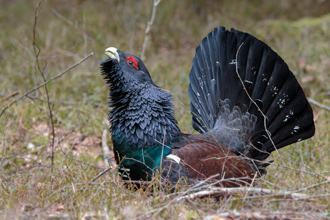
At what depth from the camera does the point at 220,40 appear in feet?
16.9

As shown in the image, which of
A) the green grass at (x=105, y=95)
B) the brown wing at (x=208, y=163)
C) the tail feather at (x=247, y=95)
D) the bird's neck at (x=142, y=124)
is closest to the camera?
the green grass at (x=105, y=95)

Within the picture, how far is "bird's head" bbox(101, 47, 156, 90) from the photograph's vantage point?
4.81 metres

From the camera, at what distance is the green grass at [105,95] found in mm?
3723

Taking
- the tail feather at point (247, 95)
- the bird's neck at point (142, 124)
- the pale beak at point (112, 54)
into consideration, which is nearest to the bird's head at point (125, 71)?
the pale beak at point (112, 54)

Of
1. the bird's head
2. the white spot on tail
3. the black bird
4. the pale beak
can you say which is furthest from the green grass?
the pale beak

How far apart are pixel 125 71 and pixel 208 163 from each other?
1.29 m

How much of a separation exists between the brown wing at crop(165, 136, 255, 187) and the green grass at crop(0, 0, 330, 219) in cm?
34

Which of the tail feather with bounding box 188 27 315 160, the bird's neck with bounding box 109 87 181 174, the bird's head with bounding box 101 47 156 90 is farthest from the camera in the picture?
the tail feather with bounding box 188 27 315 160

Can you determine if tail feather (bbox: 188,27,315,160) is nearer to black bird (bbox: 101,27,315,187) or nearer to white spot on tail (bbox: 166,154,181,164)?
black bird (bbox: 101,27,315,187)

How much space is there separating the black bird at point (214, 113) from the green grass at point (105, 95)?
317 mm

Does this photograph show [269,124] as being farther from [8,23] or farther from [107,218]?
[8,23]

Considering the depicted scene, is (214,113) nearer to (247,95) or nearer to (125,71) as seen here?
(247,95)

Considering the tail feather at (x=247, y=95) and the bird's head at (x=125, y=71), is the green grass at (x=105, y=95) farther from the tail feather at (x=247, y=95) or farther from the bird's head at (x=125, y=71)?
the bird's head at (x=125, y=71)

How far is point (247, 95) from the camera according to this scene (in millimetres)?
5125
